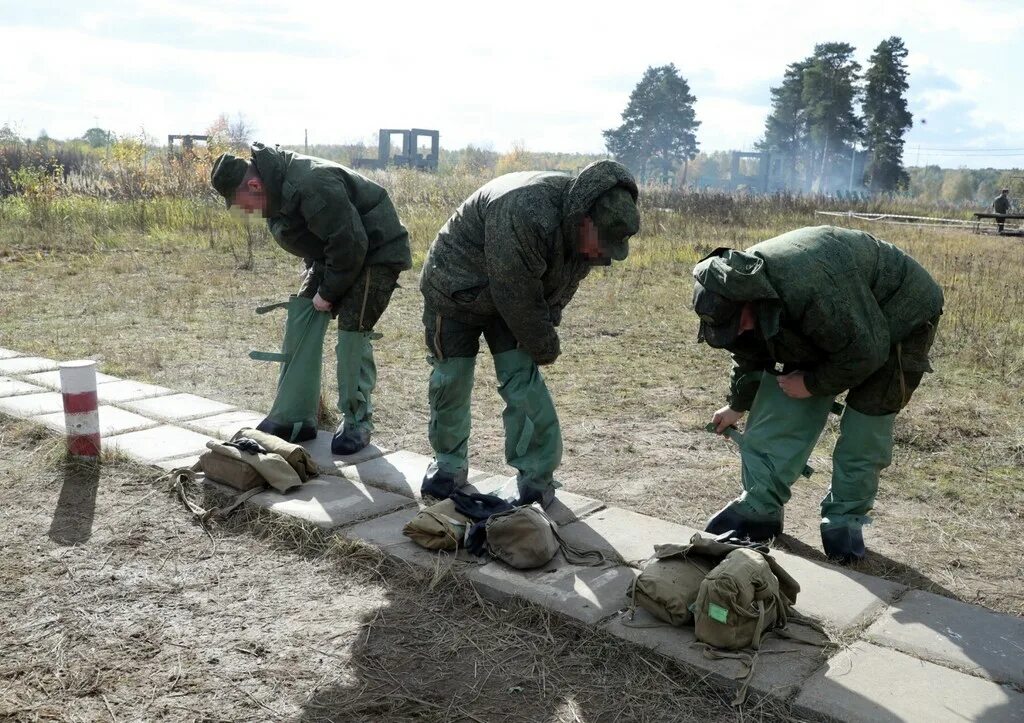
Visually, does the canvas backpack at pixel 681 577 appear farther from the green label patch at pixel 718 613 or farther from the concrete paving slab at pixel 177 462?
the concrete paving slab at pixel 177 462

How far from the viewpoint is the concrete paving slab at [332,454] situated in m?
5.03

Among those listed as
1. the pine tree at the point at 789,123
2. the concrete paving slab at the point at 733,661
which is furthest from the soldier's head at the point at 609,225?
the pine tree at the point at 789,123

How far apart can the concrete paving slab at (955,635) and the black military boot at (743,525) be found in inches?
25.0

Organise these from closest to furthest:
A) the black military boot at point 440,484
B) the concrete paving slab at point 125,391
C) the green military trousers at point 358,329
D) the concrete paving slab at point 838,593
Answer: the concrete paving slab at point 838,593 < the black military boot at point 440,484 < the green military trousers at point 358,329 < the concrete paving slab at point 125,391

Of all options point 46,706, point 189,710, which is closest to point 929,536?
point 189,710

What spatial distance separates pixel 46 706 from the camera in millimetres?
2820

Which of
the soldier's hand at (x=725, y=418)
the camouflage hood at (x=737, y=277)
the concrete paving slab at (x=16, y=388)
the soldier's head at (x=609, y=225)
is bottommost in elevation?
the concrete paving slab at (x=16, y=388)

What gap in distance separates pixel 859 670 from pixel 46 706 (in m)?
2.56

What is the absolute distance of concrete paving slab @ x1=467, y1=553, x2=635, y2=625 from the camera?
3.39 metres

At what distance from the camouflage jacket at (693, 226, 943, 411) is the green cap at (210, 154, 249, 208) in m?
2.53

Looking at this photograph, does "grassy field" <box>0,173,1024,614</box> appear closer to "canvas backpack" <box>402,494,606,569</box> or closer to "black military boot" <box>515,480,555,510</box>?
"black military boot" <box>515,480,555,510</box>

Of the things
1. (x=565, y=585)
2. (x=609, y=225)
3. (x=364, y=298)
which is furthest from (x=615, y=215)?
(x=364, y=298)

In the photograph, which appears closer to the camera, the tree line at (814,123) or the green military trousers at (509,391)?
the green military trousers at (509,391)

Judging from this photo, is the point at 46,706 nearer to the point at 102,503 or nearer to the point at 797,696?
the point at 102,503
